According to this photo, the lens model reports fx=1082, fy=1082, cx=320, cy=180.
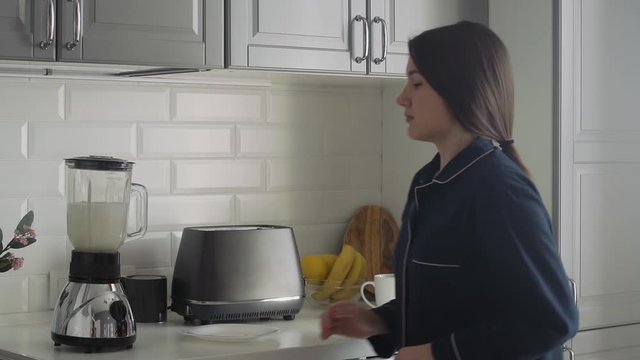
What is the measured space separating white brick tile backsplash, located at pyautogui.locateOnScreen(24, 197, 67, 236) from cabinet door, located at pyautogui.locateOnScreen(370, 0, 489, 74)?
900 mm

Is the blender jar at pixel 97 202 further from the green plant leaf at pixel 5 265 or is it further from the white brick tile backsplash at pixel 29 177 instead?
the white brick tile backsplash at pixel 29 177

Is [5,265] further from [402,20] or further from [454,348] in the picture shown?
[402,20]

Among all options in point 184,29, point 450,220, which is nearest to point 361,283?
point 184,29

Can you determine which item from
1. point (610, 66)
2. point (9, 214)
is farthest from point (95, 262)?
point (610, 66)

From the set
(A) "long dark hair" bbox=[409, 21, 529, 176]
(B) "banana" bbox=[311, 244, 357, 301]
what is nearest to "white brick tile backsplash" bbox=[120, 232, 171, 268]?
(B) "banana" bbox=[311, 244, 357, 301]

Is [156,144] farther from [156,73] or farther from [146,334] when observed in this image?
[146,334]

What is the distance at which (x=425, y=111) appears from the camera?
2.08 metres

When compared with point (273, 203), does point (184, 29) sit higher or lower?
higher

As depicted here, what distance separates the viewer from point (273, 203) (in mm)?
3209

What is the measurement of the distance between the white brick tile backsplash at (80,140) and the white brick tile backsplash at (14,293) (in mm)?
312

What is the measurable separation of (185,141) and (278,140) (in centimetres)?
31

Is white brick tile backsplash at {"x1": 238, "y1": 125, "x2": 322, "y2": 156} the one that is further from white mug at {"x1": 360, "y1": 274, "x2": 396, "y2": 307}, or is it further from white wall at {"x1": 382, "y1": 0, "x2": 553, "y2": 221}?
white wall at {"x1": 382, "y1": 0, "x2": 553, "y2": 221}

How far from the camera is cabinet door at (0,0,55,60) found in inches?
91.2

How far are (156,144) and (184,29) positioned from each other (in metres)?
0.49
